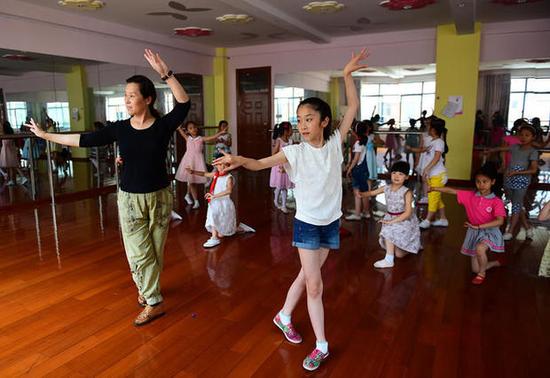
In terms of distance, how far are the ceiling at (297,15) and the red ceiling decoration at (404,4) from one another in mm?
127

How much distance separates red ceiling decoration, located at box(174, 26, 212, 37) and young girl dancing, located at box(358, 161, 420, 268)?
5629 mm

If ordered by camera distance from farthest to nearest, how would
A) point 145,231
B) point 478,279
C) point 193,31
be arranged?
point 193,31 → point 478,279 → point 145,231

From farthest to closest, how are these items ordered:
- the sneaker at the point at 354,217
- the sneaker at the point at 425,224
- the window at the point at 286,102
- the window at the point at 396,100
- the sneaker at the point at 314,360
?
1. the window at the point at 396,100
2. the window at the point at 286,102
3. the sneaker at the point at 354,217
4. the sneaker at the point at 425,224
5. the sneaker at the point at 314,360

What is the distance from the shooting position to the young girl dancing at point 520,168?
13.3ft

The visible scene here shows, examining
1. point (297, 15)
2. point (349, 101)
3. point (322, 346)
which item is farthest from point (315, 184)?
point (297, 15)

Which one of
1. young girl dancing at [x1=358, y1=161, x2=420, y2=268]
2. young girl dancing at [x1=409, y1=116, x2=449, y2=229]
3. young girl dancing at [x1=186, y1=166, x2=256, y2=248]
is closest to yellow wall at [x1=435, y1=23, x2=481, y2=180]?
young girl dancing at [x1=409, y1=116, x2=449, y2=229]

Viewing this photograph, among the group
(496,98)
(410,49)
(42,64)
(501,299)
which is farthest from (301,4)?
(496,98)

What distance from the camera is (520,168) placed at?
13.5 feet

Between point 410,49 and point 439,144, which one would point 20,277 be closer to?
point 439,144

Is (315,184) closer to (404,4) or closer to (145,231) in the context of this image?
(145,231)

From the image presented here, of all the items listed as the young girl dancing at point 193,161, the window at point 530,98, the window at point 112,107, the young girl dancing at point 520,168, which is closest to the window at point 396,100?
the window at point 530,98

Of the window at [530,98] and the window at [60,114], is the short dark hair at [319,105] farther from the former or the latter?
the window at [530,98]

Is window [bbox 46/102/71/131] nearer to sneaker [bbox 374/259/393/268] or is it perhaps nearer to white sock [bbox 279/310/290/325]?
sneaker [bbox 374/259/393/268]

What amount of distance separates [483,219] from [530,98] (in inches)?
565
